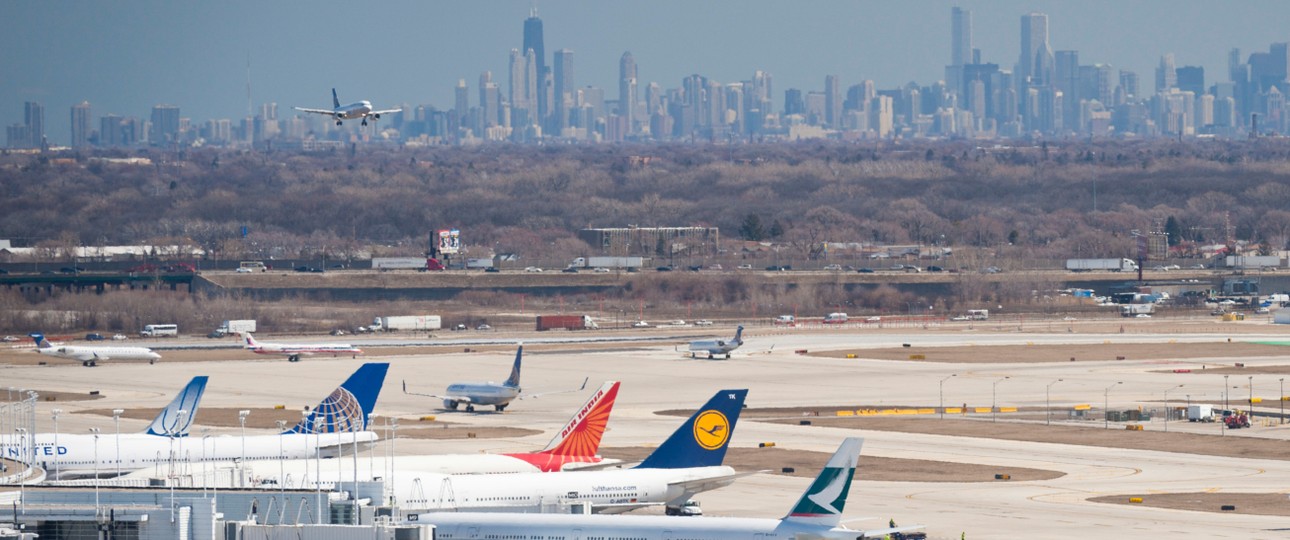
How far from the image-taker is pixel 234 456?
232 ft

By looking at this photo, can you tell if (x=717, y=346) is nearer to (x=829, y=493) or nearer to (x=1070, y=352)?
(x=1070, y=352)

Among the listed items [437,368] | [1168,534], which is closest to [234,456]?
[1168,534]

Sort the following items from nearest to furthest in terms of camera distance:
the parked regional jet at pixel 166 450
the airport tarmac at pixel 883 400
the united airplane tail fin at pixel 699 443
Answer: the united airplane tail fin at pixel 699 443, the parked regional jet at pixel 166 450, the airport tarmac at pixel 883 400

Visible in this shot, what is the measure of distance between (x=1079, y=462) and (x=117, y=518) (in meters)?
55.8

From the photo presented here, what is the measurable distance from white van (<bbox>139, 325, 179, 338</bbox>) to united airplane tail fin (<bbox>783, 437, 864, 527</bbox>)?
153 metres

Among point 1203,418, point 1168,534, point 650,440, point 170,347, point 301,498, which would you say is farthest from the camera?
point 170,347

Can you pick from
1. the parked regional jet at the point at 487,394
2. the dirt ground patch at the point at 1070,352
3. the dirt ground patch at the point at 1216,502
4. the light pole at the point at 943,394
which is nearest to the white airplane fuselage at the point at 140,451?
the dirt ground patch at the point at 1216,502

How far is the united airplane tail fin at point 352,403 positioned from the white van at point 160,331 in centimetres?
12434

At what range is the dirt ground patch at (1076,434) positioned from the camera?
3698 inches

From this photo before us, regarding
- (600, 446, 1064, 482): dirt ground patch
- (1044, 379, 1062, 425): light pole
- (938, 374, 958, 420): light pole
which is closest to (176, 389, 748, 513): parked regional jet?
(600, 446, 1064, 482): dirt ground patch

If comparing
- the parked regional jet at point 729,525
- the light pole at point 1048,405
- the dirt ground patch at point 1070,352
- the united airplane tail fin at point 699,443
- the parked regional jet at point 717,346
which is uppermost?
the united airplane tail fin at point 699,443

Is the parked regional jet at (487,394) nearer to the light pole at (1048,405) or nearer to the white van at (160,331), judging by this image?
the light pole at (1048,405)

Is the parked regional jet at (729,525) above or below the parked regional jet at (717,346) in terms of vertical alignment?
above

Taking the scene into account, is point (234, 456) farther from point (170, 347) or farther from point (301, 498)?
point (170, 347)
